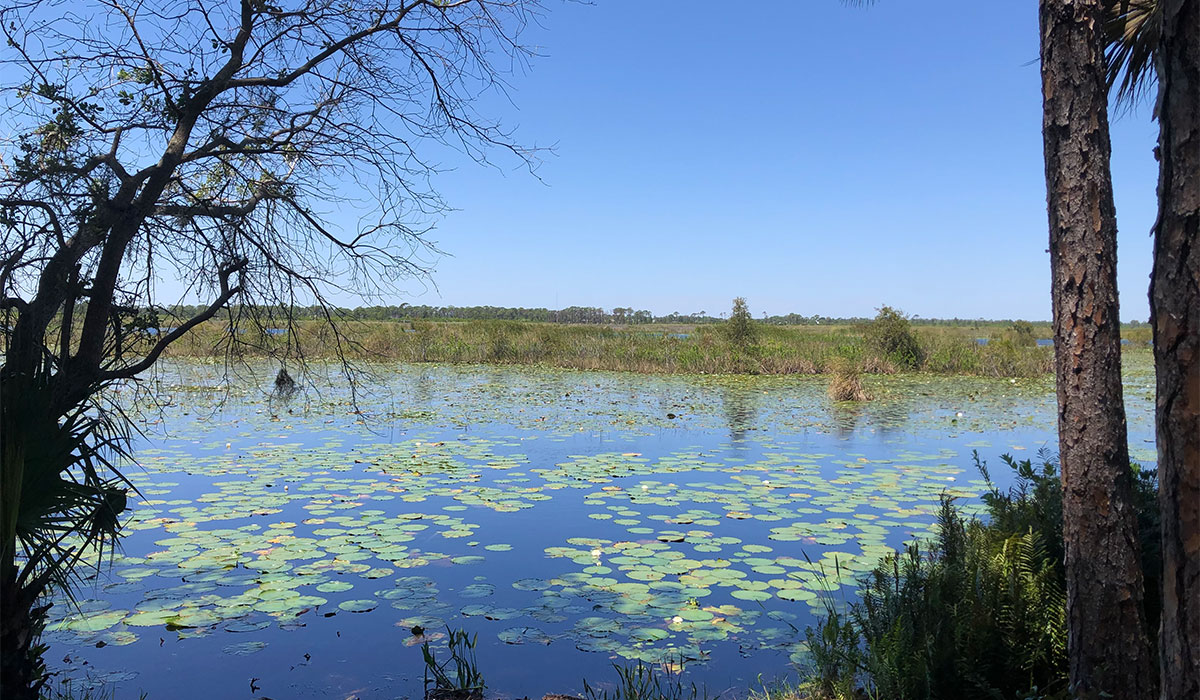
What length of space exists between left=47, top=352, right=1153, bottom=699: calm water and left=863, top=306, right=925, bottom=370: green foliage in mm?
9867

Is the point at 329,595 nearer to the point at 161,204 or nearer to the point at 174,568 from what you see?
the point at 174,568

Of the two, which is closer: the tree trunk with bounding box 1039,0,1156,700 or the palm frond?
the tree trunk with bounding box 1039,0,1156,700

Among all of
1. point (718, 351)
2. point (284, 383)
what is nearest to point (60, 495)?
point (284, 383)

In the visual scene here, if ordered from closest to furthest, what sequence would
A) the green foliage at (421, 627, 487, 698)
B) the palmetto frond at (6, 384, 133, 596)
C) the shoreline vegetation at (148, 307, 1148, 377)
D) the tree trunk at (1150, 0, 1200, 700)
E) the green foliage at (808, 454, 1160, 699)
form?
the tree trunk at (1150, 0, 1200, 700)
the palmetto frond at (6, 384, 133, 596)
the green foliage at (808, 454, 1160, 699)
the green foliage at (421, 627, 487, 698)
the shoreline vegetation at (148, 307, 1148, 377)

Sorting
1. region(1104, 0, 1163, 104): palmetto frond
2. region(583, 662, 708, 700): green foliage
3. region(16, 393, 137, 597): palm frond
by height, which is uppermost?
region(1104, 0, 1163, 104): palmetto frond

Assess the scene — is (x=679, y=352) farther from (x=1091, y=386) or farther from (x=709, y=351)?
(x=1091, y=386)

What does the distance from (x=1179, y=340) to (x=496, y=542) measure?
14.2 ft

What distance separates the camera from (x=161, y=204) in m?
3.23

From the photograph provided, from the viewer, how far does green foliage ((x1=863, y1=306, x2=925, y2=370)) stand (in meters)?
20.8

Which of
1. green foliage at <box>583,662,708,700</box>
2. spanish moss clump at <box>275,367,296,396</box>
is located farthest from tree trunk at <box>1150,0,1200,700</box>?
→ spanish moss clump at <box>275,367,296,396</box>

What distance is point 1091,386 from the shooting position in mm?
2379

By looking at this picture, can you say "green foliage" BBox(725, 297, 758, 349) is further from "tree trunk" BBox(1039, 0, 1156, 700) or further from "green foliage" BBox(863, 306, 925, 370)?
"tree trunk" BBox(1039, 0, 1156, 700)

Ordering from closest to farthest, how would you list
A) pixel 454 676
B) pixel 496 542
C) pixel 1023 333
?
pixel 454 676 < pixel 496 542 < pixel 1023 333

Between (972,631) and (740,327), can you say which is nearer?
(972,631)
